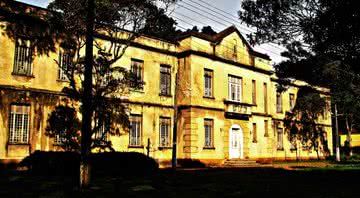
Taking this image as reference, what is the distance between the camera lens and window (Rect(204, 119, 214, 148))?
29295 mm

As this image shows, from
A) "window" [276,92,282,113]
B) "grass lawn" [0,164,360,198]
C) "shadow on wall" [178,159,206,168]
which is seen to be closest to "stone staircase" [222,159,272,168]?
"shadow on wall" [178,159,206,168]

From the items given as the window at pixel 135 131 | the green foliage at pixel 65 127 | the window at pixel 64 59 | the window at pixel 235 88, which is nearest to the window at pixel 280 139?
the window at pixel 235 88

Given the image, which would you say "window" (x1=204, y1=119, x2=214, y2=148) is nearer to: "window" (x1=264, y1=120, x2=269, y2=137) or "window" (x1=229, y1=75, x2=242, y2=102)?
"window" (x1=229, y1=75, x2=242, y2=102)

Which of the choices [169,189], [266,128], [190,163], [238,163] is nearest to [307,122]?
[266,128]

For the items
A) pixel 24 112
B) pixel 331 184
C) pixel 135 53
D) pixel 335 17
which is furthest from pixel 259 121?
pixel 335 17

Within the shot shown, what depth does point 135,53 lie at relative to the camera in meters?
27.4

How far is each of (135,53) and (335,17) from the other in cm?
1673

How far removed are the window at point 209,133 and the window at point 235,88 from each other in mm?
3440

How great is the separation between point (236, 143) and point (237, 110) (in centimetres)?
266

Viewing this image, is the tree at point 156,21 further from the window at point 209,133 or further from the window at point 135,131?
the window at point 209,133

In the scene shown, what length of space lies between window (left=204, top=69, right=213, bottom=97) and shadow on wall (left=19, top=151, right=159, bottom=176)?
898 cm

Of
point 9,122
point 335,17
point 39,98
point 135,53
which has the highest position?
point 135,53

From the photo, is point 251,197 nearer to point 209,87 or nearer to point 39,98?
point 39,98

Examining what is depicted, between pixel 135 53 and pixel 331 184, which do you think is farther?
pixel 135 53
